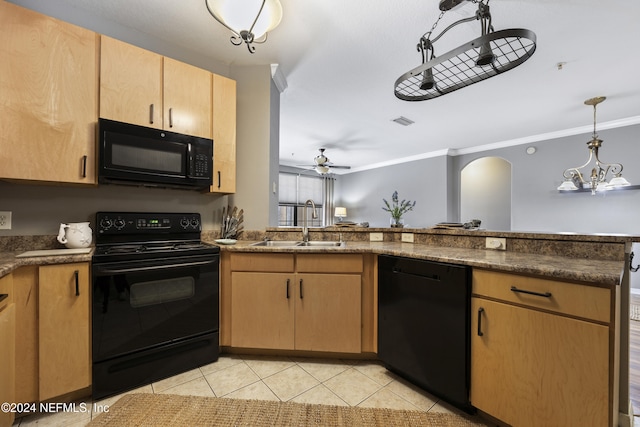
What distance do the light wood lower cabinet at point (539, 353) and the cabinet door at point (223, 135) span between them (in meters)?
1.92

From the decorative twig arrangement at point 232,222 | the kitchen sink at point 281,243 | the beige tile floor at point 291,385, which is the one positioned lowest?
the beige tile floor at point 291,385

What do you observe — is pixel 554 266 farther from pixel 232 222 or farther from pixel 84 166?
pixel 84 166

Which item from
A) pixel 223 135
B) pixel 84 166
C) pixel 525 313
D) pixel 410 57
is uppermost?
pixel 410 57

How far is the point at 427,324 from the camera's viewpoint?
4.93ft

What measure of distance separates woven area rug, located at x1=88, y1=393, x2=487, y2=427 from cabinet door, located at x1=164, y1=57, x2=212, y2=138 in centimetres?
179

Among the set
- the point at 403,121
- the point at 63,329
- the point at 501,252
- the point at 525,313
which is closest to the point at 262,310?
the point at 63,329

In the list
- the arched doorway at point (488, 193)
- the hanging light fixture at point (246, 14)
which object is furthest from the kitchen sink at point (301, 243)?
the arched doorway at point (488, 193)

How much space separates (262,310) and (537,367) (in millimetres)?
1591

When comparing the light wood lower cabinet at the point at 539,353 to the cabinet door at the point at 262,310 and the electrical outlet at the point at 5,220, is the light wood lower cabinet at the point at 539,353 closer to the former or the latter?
the cabinet door at the point at 262,310

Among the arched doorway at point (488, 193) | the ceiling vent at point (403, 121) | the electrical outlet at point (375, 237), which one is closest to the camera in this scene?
the electrical outlet at point (375, 237)

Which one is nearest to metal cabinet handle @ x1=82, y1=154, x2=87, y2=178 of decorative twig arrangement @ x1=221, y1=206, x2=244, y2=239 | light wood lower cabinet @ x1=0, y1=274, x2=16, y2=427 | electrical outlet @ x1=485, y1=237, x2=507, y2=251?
light wood lower cabinet @ x1=0, y1=274, x2=16, y2=427

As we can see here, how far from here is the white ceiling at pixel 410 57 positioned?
181 cm

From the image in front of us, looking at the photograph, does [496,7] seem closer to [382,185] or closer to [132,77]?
[132,77]

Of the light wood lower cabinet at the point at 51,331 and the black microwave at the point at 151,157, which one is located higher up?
the black microwave at the point at 151,157
